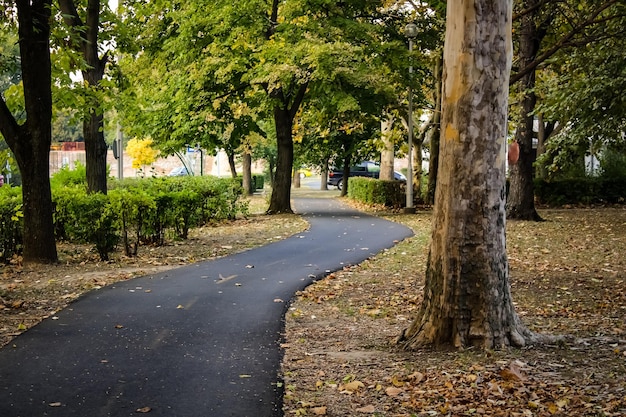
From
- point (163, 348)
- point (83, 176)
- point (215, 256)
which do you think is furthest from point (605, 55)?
point (83, 176)

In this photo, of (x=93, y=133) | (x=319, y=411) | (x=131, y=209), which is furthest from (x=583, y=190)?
(x=319, y=411)

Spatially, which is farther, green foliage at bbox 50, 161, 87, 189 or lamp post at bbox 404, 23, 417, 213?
lamp post at bbox 404, 23, 417, 213

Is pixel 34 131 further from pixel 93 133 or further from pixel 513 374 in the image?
pixel 513 374

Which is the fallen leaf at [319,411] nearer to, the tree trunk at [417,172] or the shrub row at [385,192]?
the shrub row at [385,192]

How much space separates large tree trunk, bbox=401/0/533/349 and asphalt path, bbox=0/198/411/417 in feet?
6.07

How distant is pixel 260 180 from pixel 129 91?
31.3 metres

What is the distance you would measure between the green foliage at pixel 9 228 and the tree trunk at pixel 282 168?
44.6 feet

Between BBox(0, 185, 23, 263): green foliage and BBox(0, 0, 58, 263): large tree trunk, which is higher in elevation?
BBox(0, 0, 58, 263): large tree trunk

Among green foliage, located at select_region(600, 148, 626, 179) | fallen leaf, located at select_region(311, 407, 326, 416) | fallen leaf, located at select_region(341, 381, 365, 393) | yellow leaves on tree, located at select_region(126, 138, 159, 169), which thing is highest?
yellow leaves on tree, located at select_region(126, 138, 159, 169)

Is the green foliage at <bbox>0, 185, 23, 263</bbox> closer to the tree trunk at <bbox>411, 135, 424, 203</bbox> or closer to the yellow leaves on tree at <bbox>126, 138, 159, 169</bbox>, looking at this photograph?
the tree trunk at <bbox>411, 135, 424, 203</bbox>

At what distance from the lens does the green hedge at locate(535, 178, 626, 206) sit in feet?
98.8

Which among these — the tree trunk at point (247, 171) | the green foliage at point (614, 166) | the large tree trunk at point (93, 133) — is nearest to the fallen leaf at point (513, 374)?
the large tree trunk at point (93, 133)

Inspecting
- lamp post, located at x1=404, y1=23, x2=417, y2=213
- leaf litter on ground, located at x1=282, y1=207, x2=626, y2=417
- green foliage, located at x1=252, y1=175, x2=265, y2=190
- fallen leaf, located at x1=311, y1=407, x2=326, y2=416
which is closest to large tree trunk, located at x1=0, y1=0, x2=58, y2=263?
leaf litter on ground, located at x1=282, y1=207, x2=626, y2=417

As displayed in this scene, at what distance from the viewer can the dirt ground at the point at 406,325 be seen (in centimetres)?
544
